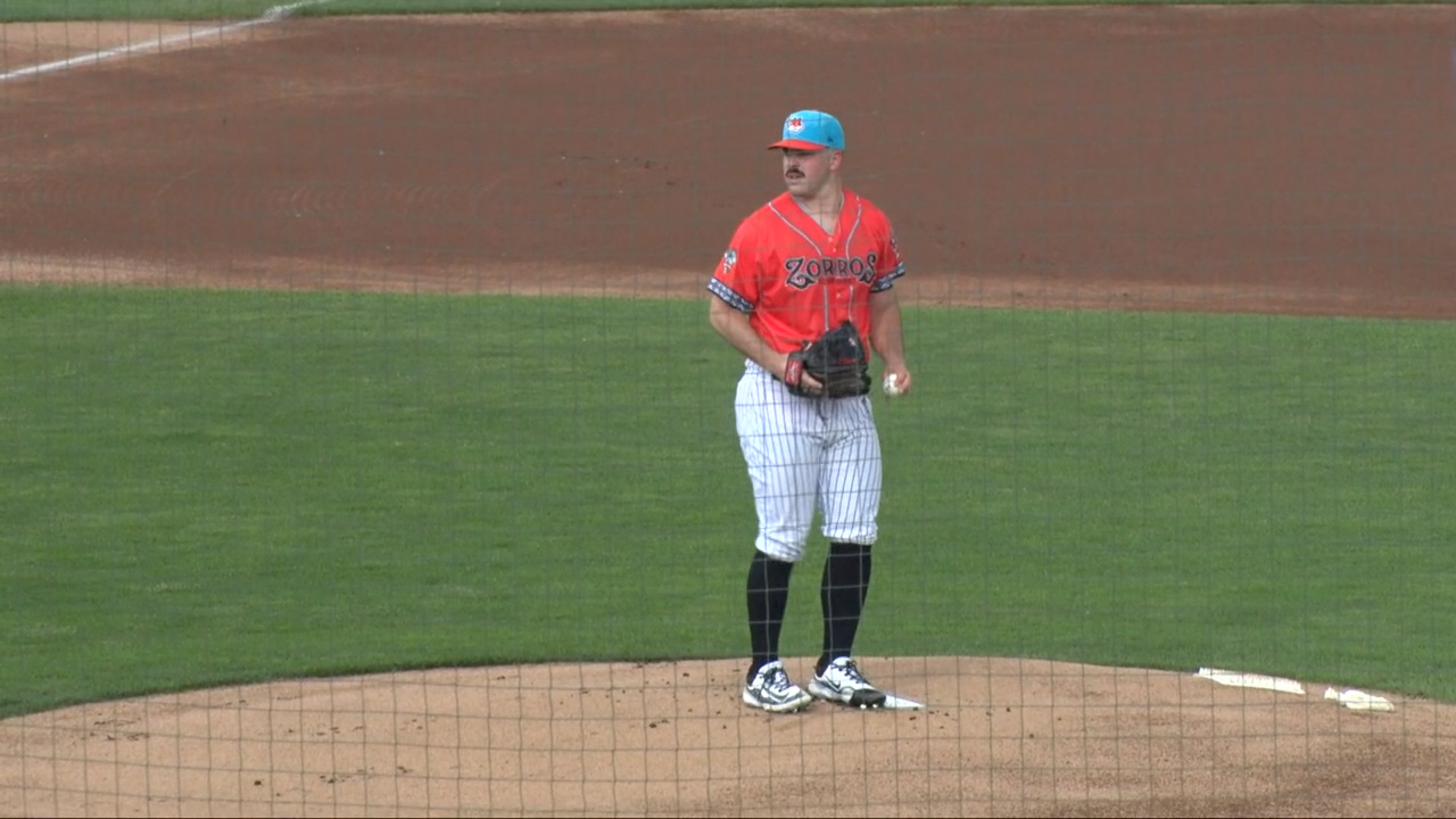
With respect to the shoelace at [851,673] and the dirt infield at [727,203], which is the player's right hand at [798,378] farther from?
the dirt infield at [727,203]

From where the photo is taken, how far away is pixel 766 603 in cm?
679

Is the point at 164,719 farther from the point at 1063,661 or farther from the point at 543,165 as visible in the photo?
the point at 543,165

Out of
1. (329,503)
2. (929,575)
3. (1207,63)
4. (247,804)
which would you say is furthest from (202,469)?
(1207,63)

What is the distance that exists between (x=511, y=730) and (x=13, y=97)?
13962 millimetres

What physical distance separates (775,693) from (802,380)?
3.30ft

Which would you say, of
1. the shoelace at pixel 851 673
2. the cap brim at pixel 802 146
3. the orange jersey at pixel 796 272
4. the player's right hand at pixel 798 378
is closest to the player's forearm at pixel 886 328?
the orange jersey at pixel 796 272

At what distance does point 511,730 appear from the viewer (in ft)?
22.4

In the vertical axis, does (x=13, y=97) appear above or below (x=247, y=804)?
above

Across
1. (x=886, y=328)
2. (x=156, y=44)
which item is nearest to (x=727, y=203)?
(x=156, y=44)

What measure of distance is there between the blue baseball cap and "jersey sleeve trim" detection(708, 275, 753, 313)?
445 millimetres

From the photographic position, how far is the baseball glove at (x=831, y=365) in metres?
6.49

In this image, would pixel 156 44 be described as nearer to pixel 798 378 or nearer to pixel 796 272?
pixel 796 272

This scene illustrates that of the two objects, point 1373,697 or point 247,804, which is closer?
point 247,804

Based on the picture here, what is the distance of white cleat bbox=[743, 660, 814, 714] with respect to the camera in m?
6.79
